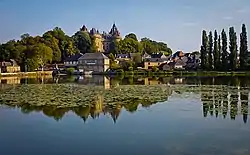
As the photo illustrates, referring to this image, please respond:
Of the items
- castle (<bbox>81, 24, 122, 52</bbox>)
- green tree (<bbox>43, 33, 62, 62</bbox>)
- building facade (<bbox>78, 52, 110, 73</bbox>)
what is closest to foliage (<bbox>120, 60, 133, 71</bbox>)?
A: building facade (<bbox>78, 52, 110, 73</bbox>)

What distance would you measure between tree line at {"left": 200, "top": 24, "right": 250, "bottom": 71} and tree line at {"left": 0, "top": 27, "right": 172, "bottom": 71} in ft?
82.0

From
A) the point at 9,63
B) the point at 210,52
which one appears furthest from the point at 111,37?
the point at 210,52

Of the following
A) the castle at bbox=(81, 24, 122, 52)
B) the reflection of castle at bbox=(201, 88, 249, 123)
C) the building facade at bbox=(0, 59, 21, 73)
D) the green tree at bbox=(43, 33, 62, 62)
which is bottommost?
the reflection of castle at bbox=(201, 88, 249, 123)

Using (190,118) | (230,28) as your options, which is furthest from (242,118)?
(230,28)

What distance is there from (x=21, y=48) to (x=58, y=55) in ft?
26.6

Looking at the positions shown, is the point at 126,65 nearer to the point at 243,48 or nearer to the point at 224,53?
the point at 224,53

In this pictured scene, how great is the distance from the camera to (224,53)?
45062 millimetres

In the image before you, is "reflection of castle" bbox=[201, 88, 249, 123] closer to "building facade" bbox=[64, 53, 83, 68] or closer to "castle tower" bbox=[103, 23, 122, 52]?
"building facade" bbox=[64, 53, 83, 68]

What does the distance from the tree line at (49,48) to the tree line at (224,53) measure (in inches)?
984

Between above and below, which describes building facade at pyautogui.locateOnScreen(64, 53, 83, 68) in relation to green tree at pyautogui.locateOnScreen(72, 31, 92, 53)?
below

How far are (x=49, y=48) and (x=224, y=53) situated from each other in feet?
92.5

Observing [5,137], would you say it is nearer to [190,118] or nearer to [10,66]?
[190,118]

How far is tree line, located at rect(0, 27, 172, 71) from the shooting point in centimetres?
5508

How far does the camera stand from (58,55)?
207ft
